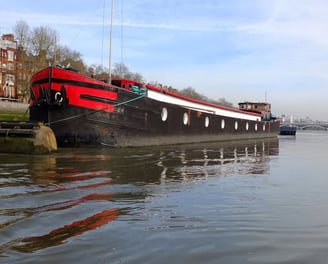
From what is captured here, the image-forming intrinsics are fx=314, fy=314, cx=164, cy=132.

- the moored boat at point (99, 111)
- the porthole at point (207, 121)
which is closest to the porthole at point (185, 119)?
the moored boat at point (99, 111)

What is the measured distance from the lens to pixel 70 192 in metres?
5.00

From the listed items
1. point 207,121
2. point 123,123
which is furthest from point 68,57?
point 123,123

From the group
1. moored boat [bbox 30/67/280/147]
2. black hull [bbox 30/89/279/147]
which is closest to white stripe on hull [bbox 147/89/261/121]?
→ moored boat [bbox 30/67/280/147]

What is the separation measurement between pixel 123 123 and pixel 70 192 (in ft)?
27.2

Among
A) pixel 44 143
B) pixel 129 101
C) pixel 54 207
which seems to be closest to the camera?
pixel 54 207

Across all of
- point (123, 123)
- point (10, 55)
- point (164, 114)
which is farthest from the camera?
point (10, 55)

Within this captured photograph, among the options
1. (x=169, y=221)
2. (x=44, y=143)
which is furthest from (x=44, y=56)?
(x=169, y=221)

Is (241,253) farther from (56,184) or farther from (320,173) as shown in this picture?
(320,173)

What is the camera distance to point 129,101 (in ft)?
44.0

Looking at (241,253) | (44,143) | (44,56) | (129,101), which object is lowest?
(241,253)

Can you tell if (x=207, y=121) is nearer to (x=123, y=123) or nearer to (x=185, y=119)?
(x=185, y=119)

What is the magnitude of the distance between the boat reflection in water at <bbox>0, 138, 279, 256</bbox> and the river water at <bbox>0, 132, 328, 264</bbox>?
0.01 m

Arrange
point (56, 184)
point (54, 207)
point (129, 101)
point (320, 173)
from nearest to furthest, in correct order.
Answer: point (54, 207)
point (56, 184)
point (320, 173)
point (129, 101)

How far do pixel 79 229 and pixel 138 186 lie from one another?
2.43m
